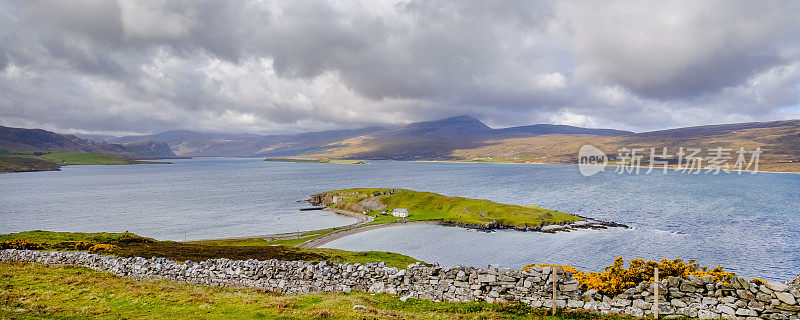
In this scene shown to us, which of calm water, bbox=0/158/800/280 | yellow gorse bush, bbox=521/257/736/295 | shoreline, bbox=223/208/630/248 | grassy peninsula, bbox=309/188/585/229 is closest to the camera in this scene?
yellow gorse bush, bbox=521/257/736/295

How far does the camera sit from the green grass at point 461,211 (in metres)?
111

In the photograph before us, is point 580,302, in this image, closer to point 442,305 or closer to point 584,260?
point 442,305

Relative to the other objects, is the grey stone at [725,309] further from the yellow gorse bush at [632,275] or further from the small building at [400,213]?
the small building at [400,213]

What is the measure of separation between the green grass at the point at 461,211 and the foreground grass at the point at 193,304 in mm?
92906

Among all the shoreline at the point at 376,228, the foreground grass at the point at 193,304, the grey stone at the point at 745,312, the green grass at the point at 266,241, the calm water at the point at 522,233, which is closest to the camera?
the grey stone at the point at 745,312

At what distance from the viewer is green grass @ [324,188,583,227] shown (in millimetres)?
111438

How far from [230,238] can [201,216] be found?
138 feet

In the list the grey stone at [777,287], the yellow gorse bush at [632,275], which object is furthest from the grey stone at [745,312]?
the yellow gorse bush at [632,275]

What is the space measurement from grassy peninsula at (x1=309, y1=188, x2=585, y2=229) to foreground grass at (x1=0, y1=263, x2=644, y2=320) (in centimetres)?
9232

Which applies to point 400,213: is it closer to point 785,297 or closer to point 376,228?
point 376,228

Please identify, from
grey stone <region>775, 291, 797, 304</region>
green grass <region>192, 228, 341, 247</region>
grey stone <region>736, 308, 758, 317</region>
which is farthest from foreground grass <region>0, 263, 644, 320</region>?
green grass <region>192, 228, 341, 247</region>

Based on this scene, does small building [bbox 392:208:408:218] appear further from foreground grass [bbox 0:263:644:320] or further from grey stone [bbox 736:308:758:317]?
grey stone [bbox 736:308:758:317]

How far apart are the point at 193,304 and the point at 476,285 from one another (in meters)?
15.6

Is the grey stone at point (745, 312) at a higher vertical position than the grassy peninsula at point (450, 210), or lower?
higher
